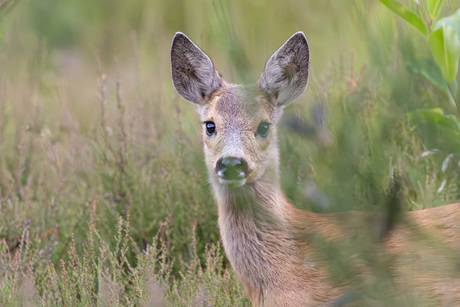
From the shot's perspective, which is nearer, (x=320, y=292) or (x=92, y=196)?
(x=320, y=292)

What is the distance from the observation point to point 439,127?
2.65 metres

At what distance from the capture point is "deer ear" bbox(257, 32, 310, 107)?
11.5 feet

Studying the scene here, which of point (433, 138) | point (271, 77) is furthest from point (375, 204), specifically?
point (271, 77)

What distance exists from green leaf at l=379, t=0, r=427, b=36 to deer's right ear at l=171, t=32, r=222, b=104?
1493 mm

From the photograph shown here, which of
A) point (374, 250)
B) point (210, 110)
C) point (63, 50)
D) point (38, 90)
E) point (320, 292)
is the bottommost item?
point (320, 292)

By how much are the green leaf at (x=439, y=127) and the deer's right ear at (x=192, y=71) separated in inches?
53.2

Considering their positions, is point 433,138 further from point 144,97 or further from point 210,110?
point 144,97

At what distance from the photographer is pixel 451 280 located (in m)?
2.63

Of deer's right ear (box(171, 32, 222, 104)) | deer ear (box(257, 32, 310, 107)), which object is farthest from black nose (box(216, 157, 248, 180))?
deer's right ear (box(171, 32, 222, 104))

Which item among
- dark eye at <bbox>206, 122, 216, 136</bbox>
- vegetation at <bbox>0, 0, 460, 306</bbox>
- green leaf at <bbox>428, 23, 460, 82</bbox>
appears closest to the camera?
vegetation at <bbox>0, 0, 460, 306</bbox>

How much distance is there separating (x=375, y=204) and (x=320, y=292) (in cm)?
163

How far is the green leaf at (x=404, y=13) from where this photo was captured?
215 centimetres

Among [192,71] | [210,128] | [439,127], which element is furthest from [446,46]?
[192,71]

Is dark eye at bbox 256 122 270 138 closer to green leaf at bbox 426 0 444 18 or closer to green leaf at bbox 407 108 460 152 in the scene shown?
green leaf at bbox 407 108 460 152
